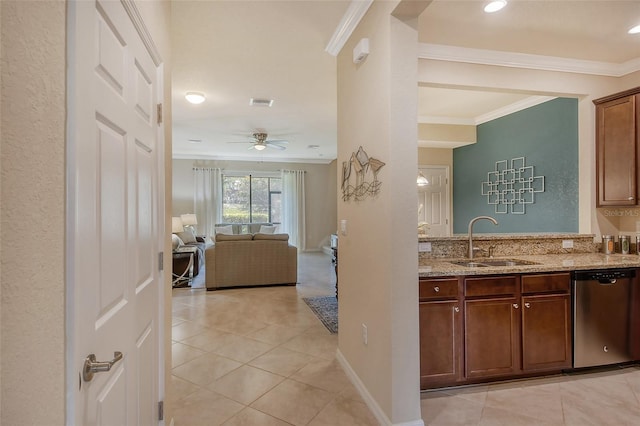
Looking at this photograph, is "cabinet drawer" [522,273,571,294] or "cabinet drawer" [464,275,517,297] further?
"cabinet drawer" [522,273,571,294]

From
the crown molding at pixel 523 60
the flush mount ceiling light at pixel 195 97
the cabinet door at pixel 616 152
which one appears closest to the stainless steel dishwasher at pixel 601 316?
the cabinet door at pixel 616 152

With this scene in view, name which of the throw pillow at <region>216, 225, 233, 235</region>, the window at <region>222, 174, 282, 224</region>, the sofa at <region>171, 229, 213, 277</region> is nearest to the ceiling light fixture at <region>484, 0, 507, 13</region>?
the sofa at <region>171, 229, 213, 277</region>

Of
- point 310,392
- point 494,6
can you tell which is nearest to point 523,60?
point 494,6

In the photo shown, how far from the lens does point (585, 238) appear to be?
10.6 ft

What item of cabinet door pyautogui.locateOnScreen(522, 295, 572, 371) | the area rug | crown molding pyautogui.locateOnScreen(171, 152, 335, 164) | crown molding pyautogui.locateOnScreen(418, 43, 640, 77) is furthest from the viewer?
crown molding pyautogui.locateOnScreen(171, 152, 335, 164)

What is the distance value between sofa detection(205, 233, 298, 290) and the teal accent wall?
3215 millimetres

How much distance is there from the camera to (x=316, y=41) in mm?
2811

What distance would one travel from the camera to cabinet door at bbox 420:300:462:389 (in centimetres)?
231

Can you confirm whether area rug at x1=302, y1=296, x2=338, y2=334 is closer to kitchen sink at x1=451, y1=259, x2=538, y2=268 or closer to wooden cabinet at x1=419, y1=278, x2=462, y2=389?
wooden cabinet at x1=419, y1=278, x2=462, y2=389

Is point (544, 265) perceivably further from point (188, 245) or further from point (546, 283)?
point (188, 245)

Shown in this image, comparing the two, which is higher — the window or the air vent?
the air vent

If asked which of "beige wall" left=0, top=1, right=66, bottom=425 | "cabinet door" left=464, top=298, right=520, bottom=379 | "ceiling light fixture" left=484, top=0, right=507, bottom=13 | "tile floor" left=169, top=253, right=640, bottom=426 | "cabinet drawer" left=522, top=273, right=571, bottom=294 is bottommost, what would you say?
"tile floor" left=169, top=253, right=640, bottom=426

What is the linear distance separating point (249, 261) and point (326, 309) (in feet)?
5.75

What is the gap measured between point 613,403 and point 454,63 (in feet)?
9.33
